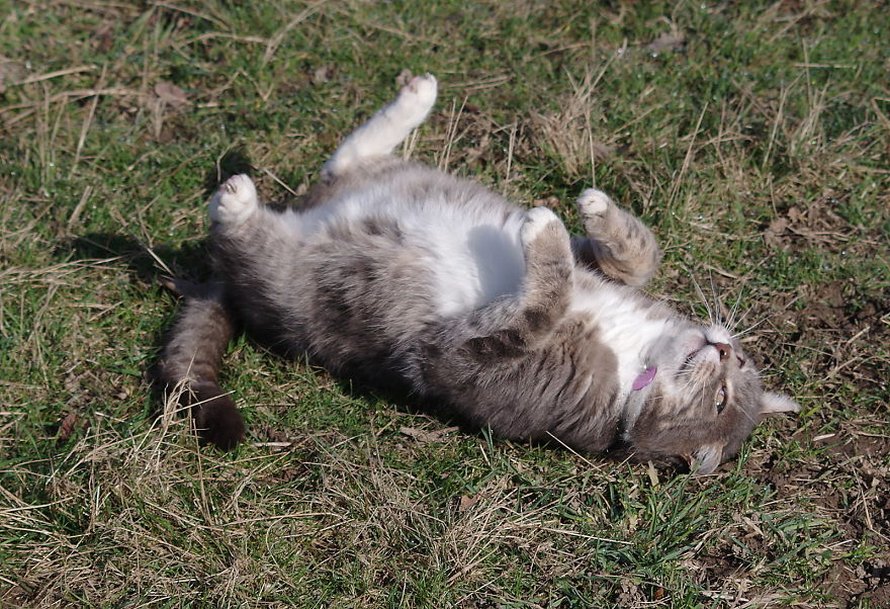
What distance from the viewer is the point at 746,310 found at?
468 cm

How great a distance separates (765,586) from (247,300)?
272 cm

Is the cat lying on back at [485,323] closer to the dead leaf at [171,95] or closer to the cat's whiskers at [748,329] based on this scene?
the cat's whiskers at [748,329]

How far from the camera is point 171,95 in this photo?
5438 millimetres

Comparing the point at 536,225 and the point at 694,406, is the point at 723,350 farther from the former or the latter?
the point at 536,225

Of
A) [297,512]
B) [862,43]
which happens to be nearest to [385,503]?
[297,512]

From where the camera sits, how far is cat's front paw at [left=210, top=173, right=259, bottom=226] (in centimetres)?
418

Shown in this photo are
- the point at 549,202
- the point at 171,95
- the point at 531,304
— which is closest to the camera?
the point at 531,304

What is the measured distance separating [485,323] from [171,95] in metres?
2.87

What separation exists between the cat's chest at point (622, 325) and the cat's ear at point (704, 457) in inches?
17.0

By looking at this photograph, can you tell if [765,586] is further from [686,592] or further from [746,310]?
[746,310]

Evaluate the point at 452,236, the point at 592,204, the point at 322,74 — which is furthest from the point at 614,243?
the point at 322,74

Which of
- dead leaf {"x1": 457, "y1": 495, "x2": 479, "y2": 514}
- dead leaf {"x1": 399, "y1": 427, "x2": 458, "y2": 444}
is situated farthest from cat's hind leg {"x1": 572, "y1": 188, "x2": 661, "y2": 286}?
dead leaf {"x1": 457, "y1": 495, "x2": 479, "y2": 514}

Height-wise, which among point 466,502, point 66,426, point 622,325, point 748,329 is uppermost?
point 622,325

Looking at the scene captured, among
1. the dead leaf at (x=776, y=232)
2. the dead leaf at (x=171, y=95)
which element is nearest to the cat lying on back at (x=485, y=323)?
the dead leaf at (x=776, y=232)
